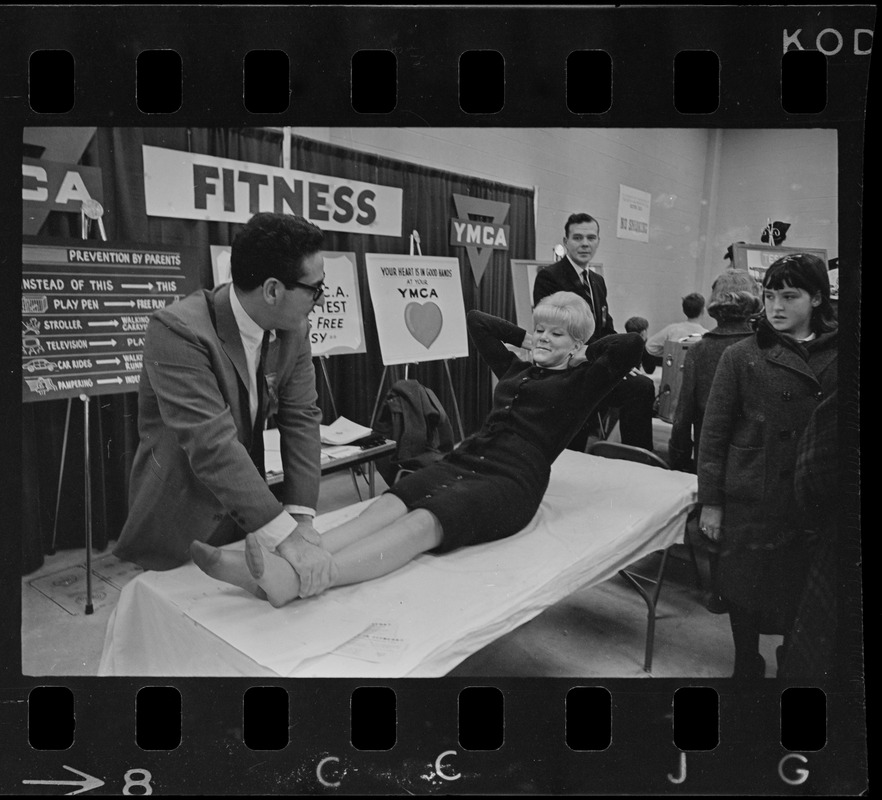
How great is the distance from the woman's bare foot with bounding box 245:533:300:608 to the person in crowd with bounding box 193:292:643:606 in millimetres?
28

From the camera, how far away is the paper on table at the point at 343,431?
182 centimetres

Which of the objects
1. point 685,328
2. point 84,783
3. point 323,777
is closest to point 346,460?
point 323,777

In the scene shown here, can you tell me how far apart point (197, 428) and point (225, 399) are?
96 millimetres

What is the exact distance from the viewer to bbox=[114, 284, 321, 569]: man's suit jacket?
5.56ft

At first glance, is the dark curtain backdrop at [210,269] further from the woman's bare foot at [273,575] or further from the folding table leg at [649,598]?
the folding table leg at [649,598]

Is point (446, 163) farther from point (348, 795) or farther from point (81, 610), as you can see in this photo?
point (348, 795)

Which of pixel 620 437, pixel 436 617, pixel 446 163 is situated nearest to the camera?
pixel 436 617

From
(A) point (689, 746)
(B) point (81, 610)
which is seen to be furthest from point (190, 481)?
(A) point (689, 746)

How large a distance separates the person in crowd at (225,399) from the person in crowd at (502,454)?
0.10 meters

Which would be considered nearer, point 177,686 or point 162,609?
point 162,609

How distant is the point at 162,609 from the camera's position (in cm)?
167

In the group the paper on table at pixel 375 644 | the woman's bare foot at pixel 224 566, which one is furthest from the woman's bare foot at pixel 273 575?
the paper on table at pixel 375 644

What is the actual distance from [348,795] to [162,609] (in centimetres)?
68

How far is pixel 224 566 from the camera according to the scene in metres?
1.66
